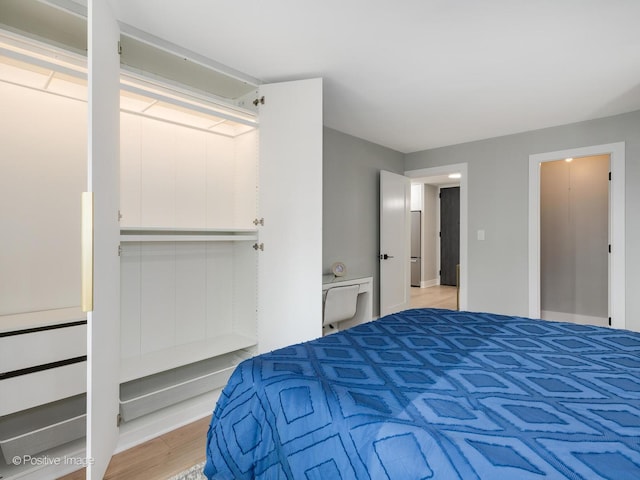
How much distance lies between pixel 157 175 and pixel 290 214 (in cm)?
110

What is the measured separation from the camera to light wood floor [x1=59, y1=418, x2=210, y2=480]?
1797 mm

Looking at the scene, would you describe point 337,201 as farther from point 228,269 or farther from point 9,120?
point 9,120

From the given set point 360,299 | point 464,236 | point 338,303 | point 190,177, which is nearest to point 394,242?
point 464,236

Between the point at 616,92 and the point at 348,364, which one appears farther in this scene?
the point at 616,92

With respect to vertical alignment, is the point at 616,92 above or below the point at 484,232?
above

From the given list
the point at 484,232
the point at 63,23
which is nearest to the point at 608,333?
the point at 484,232

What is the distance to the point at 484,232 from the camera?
14.3ft

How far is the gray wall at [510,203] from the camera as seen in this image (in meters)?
3.43

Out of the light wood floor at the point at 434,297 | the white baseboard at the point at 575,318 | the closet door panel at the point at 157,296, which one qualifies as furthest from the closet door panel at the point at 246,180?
the white baseboard at the point at 575,318

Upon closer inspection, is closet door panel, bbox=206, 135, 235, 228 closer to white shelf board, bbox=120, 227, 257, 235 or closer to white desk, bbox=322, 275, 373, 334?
white shelf board, bbox=120, 227, 257, 235

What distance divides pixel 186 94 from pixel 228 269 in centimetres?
146

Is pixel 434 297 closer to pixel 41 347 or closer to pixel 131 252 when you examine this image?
pixel 131 252

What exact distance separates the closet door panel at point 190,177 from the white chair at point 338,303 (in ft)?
4.37

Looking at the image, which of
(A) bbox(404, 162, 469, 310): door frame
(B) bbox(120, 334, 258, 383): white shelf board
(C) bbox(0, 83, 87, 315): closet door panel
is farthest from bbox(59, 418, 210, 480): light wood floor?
(A) bbox(404, 162, 469, 310): door frame
